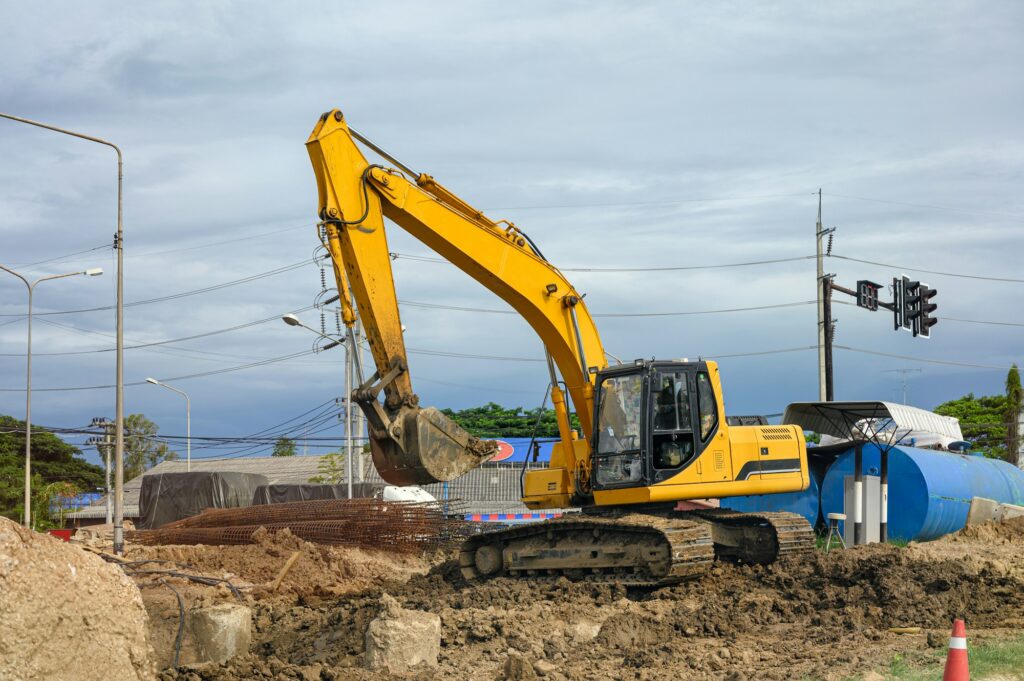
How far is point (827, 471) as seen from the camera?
83.2ft

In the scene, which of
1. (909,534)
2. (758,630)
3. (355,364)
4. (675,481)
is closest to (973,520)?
(909,534)

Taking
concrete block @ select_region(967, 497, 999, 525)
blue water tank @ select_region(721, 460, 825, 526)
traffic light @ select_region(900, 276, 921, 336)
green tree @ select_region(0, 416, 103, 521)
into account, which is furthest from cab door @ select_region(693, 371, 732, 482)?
green tree @ select_region(0, 416, 103, 521)

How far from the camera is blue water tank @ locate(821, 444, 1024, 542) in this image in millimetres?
23594

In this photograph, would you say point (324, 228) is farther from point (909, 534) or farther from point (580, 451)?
point (909, 534)

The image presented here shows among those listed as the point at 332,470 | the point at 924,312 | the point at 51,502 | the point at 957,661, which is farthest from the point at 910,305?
the point at 51,502

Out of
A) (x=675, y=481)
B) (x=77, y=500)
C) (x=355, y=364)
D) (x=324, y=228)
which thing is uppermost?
(x=324, y=228)

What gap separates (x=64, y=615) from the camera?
8.51 metres

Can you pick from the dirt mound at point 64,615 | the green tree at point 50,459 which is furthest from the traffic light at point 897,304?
the green tree at point 50,459

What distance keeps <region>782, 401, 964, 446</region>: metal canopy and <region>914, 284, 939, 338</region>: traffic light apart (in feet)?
18.4

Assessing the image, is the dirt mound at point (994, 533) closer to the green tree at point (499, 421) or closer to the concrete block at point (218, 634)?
the concrete block at point (218, 634)

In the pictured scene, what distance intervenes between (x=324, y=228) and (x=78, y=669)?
6541mm

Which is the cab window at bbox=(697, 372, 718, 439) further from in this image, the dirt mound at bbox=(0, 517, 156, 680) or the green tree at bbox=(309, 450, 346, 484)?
the green tree at bbox=(309, 450, 346, 484)

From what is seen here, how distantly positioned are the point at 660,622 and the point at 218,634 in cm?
484

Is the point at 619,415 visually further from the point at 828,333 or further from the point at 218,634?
the point at 828,333
